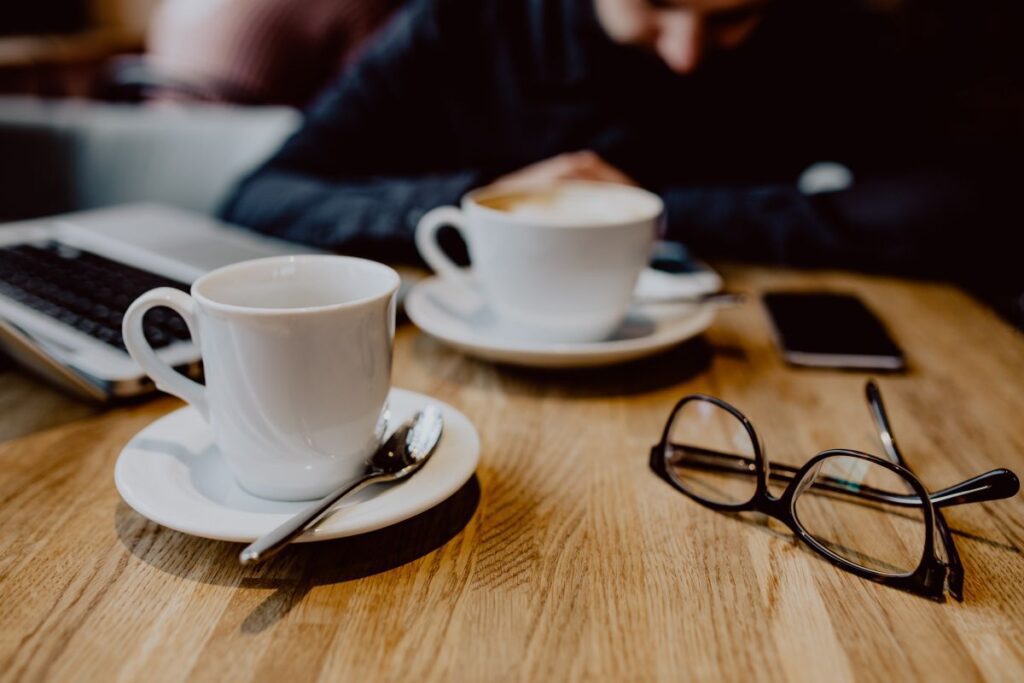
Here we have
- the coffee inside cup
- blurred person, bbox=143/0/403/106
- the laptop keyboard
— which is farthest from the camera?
blurred person, bbox=143/0/403/106

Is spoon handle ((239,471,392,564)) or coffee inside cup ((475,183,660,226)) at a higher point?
spoon handle ((239,471,392,564))

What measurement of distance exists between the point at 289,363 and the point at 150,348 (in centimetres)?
11

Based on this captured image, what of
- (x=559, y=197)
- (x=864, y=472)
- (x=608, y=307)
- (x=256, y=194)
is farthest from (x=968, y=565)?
(x=256, y=194)

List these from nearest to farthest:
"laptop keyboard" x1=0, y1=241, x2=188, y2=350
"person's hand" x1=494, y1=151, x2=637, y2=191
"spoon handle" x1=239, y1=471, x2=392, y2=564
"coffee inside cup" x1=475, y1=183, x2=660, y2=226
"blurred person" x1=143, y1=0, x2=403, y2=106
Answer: "spoon handle" x1=239, y1=471, x2=392, y2=564
"laptop keyboard" x1=0, y1=241, x2=188, y2=350
"coffee inside cup" x1=475, y1=183, x2=660, y2=226
"person's hand" x1=494, y1=151, x2=637, y2=191
"blurred person" x1=143, y1=0, x2=403, y2=106

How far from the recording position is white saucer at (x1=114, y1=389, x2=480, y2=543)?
0.37 meters

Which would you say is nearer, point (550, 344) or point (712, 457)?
point (712, 457)

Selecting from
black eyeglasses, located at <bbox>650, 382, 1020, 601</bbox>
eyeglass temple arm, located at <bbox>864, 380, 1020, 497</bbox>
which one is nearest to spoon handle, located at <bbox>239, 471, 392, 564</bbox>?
black eyeglasses, located at <bbox>650, 382, 1020, 601</bbox>

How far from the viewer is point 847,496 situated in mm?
473

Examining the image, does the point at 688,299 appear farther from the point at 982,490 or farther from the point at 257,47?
the point at 257,47

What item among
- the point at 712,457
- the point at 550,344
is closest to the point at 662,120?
the point at 550,344

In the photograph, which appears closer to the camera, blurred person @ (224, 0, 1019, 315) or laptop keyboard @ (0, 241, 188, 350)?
laptop keyboard @ (0, 241, 188, 350)

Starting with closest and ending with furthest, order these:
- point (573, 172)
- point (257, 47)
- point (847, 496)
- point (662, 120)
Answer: point (847, 496), point (573, 172), point (662, 120), point (257, 47)

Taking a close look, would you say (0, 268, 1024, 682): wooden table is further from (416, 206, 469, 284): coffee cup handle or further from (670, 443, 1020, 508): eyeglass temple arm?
(416, 206, 469, 284): coffee cup handle

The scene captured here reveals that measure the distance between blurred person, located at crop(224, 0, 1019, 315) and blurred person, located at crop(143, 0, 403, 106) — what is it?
831 mm
